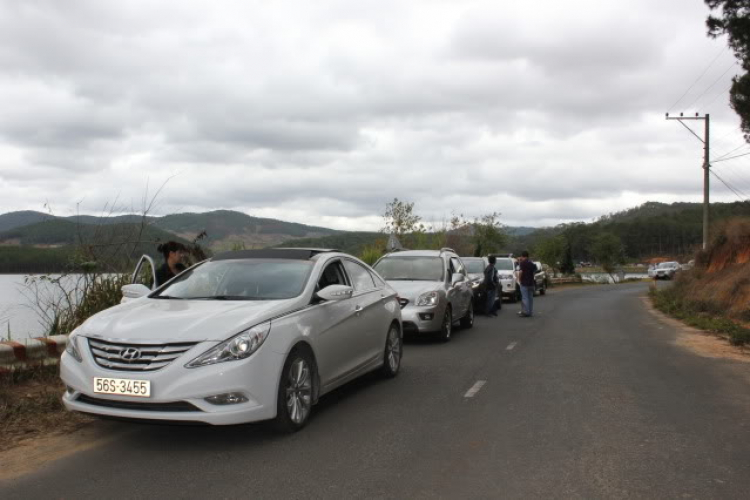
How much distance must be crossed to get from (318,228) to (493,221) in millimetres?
73812

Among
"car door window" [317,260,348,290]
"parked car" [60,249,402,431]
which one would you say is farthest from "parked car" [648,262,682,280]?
"parked car" [60,249,402,431]

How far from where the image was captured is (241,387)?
5281 millimetres

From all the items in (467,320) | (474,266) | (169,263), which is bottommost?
(467,320)

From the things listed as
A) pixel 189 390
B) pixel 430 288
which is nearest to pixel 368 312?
pixel 189 390

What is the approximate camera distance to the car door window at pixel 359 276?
7986 millimetres

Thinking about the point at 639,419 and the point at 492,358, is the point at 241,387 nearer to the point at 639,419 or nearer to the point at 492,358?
the point at 639,419

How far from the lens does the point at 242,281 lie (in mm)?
6828

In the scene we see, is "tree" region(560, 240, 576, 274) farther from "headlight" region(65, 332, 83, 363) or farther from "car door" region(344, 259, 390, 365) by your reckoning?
"headlight" region(65, 332, 83, 363)

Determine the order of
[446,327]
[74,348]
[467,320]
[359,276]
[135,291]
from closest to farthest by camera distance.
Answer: [74,348]
[135,291]
[359,276]
[446,327]
[467,320]

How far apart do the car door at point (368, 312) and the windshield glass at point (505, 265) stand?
19697 mm

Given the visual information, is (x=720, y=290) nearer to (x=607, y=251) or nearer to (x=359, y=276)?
(x=359, y=276)

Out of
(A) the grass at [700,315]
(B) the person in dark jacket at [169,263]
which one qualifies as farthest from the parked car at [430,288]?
(A) the grass at [700,315]

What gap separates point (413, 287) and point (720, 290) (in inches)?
472

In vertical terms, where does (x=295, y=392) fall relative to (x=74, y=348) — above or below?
below
